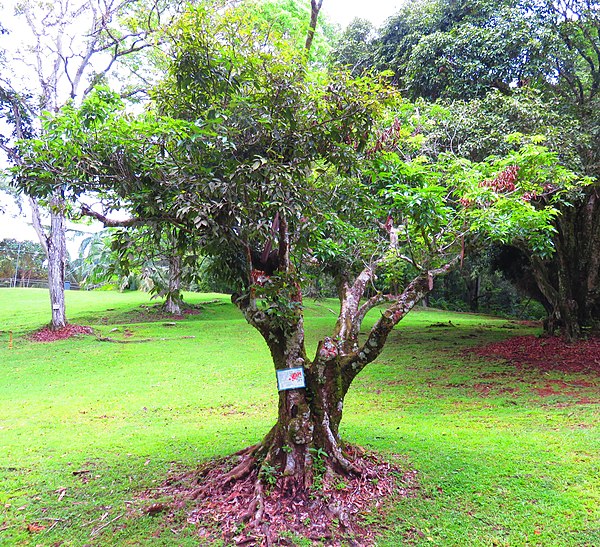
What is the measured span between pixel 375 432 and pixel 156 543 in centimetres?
324

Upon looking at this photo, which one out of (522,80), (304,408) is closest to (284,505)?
(304,408)

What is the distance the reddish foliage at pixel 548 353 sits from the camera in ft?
32.2

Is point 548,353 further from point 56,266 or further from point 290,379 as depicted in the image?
point 56,266

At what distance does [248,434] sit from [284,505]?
225 cm

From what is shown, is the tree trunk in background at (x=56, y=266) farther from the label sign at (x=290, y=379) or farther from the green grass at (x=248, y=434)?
the label sign at (x=290, y=379)

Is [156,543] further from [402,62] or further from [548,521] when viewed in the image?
[402,62]

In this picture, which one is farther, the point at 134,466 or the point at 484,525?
the point at 134,466

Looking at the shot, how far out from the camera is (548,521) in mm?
3641

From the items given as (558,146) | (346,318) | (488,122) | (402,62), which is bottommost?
(346,318)

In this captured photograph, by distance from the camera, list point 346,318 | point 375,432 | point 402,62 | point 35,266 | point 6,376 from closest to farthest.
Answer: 1. point 346,318
2. point 375,432
3. point 6,376
4. point 402,62
5. point 35,266

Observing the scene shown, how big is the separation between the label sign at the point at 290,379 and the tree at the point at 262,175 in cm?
3

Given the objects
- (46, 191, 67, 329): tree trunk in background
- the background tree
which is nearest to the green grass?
(46, 191, 67, 329): tree trunk in background

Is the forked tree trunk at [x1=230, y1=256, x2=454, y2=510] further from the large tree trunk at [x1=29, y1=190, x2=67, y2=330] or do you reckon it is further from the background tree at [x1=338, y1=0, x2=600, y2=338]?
the large tree trunk at [x1=29, y1=190, x2=67, y2=330]

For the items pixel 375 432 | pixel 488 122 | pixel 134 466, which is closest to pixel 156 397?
pixel 134 466
